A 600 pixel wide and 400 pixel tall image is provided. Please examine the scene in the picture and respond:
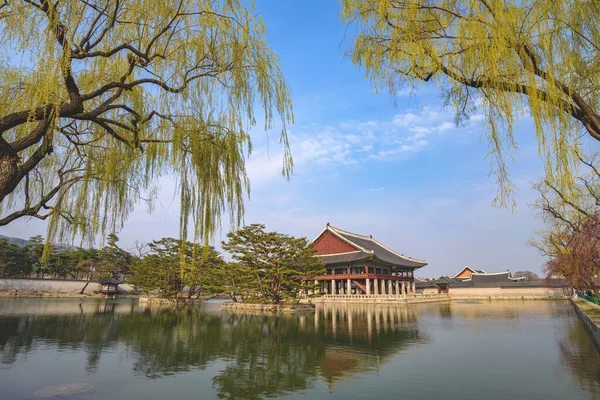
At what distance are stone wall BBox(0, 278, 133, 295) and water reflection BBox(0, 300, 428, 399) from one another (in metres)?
27.9

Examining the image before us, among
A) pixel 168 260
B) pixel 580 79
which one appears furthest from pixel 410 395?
pixel 168 260

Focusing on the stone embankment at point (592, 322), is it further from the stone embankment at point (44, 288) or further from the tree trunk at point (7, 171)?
the stone embankment at point (44, 288)

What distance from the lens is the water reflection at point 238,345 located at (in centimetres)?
946

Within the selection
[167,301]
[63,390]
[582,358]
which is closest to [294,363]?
[63,390]

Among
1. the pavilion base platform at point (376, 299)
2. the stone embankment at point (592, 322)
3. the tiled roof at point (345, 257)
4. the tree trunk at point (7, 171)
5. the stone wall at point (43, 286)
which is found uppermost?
the tiled roof at point (345, 257)

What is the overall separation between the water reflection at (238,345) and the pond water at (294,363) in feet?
0.12

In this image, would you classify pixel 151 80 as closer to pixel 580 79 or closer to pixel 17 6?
pixel 17 6

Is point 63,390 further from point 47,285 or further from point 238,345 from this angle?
point 47,285

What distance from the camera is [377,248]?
54.0 metres

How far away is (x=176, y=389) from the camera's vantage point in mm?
8188

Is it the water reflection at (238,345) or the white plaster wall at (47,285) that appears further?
the white plaster wall at (47,285)

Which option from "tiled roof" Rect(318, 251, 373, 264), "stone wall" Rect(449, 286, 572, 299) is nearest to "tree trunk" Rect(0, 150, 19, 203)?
"tiled roof" Rect(318, 251, 373, 264)

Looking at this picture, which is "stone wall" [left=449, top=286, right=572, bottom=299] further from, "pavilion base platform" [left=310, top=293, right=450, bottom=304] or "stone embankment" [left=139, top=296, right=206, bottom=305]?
"stone embankment" [left=139, top=296, right=206, bottom=305]

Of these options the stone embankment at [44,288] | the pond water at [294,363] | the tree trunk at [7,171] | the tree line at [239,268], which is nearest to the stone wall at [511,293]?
the tree line at [239,268]
